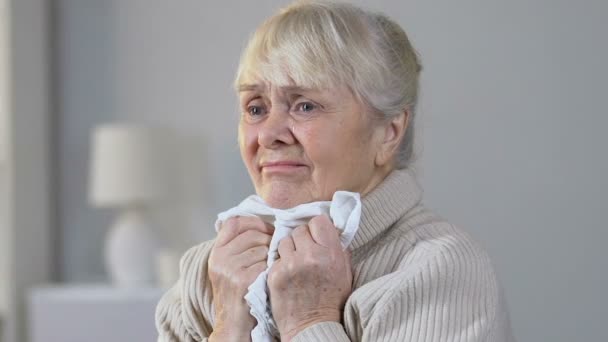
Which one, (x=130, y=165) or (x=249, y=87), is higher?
(x=249, y=87)

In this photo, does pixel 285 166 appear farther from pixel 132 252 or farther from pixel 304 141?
pixel 132 252

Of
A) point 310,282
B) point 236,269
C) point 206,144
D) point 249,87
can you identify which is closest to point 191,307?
point 236,269

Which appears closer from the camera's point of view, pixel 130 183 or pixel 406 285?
pixel 406 285

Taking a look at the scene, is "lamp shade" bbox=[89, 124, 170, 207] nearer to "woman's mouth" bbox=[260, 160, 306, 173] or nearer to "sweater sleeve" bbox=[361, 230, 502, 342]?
"woman's mouth" bbox=[260, 160, 306, 173]

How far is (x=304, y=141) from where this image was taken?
1.59 metres

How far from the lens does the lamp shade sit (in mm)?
3957

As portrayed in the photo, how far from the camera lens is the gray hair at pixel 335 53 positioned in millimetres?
1581

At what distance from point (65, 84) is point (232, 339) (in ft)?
10.4

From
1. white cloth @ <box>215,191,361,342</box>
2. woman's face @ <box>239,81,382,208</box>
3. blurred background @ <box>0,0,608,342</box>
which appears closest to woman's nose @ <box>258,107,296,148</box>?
woman's face @ <box>239,81,382,208</box>

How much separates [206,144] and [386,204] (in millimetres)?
2653

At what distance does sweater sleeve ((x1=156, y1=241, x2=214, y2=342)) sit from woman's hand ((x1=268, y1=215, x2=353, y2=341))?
209 millimetres

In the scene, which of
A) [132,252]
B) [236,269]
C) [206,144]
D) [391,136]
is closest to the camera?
[236,269]

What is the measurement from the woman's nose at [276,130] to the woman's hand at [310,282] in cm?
16

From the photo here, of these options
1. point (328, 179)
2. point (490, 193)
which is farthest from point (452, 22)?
point (328, 179)
